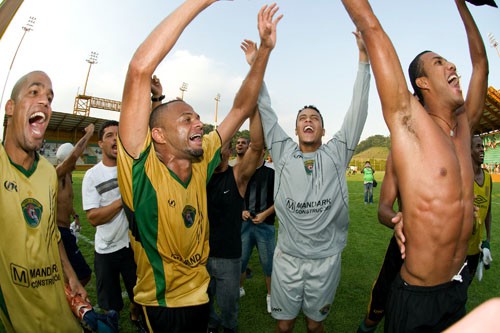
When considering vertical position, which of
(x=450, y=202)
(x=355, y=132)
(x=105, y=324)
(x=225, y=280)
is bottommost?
(x=225, y=280)

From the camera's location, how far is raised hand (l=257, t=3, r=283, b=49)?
2879 mm

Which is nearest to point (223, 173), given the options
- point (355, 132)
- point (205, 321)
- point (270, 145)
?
point (270, 145)

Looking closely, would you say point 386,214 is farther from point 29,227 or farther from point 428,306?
point 29,227

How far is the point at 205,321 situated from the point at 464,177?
2.03 metres

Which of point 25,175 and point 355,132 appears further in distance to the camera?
point 355,132

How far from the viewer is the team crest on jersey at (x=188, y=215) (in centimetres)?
227

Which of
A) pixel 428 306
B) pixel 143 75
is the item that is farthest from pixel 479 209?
pixel 143 75

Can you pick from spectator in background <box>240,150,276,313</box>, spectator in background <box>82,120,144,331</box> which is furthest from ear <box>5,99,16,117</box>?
spectator in background <box>240,150,276,313</box>

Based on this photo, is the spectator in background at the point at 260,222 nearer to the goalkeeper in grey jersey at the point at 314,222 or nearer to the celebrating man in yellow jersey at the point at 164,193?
the goalkeeper in grey jersey at the point at 314,222

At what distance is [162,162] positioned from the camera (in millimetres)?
2438

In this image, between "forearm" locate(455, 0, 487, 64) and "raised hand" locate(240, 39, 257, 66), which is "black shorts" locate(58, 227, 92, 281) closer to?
"raised hand" locate(240, 39, 257, 66)

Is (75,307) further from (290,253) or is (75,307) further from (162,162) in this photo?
(290,253)

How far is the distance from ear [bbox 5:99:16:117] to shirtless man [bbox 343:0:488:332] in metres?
2.28

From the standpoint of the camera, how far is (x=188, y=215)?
2.29 meters
